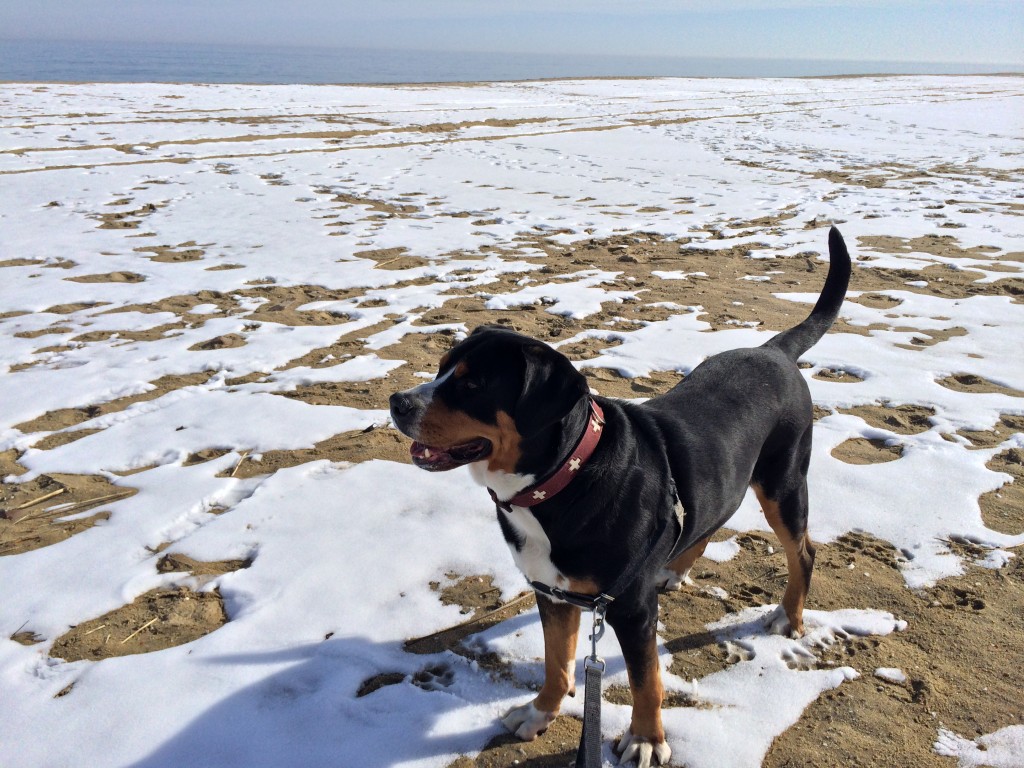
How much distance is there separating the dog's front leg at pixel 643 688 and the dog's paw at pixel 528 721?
0.98ft

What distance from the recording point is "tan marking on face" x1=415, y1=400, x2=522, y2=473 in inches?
101

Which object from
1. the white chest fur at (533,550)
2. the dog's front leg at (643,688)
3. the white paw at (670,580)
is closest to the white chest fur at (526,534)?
the white chest fur at (533,550)

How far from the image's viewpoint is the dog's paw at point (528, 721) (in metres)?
2.79

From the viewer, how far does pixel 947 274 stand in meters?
8.67

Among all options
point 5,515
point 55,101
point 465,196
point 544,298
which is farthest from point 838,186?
point 55,101

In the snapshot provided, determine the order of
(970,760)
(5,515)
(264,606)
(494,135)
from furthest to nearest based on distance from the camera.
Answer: (494,135) → (5,515) → (264,606) → (970,760)

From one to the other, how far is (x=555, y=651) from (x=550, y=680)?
0.11m

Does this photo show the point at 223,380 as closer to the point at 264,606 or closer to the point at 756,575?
the point at 264,606

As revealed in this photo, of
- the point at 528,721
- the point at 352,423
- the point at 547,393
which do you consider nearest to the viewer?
the point at 547,393

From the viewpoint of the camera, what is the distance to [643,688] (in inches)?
103

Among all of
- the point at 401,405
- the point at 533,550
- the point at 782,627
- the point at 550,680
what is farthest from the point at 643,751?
the point at 401,405

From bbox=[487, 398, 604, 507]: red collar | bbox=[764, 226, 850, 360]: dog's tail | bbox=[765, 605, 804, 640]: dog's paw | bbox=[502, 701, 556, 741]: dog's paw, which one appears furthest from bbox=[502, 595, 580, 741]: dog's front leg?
bbox=[764, 226, 850, 360]: dog's tail

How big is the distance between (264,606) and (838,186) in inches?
565

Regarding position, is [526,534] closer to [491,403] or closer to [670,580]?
[491,403]
